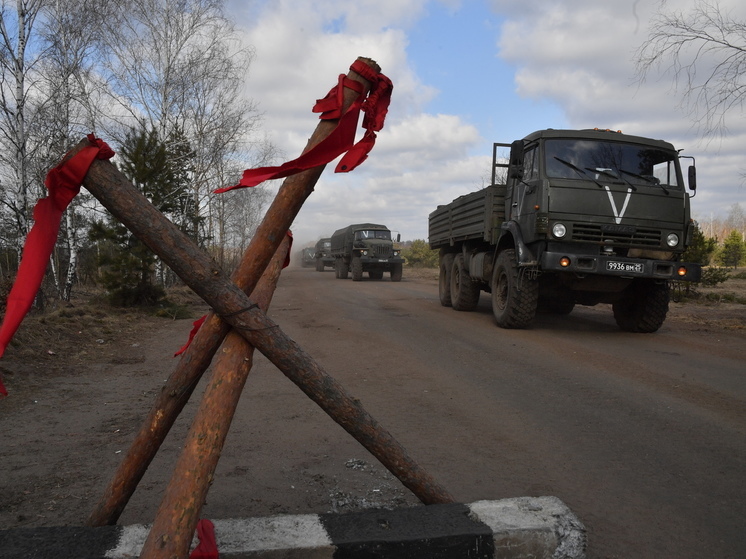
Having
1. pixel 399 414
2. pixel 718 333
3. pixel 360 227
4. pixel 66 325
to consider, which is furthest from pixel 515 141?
pixel 360 227

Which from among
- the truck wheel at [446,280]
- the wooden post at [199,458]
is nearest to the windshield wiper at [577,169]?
the truck wheel at [446,280]

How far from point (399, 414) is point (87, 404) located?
2.64 meters

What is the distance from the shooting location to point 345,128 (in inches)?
80.2

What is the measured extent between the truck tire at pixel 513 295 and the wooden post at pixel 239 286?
24.6ft

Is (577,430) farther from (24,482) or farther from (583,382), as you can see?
(24,482)

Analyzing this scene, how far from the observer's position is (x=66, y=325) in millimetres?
8852

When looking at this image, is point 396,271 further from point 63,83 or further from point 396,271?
point 63,83

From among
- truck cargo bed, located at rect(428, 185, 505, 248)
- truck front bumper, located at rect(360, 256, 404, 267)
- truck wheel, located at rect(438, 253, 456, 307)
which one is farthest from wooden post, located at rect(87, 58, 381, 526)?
truck front bumper, located at rect(360, 256, 404, 267)

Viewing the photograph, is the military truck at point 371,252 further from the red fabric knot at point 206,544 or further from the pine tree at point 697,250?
the red fabric knot at point 206,544

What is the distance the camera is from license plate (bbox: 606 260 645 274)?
850 centimetres

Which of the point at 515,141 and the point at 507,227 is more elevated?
the point at 515,141

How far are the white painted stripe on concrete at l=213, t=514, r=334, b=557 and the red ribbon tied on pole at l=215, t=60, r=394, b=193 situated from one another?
47.4 inches

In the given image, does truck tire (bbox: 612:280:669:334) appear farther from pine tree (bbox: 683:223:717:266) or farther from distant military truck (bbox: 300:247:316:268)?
distant military truck (bbox: 300:247:316:268)

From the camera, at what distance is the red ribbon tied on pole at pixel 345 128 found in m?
1.96
